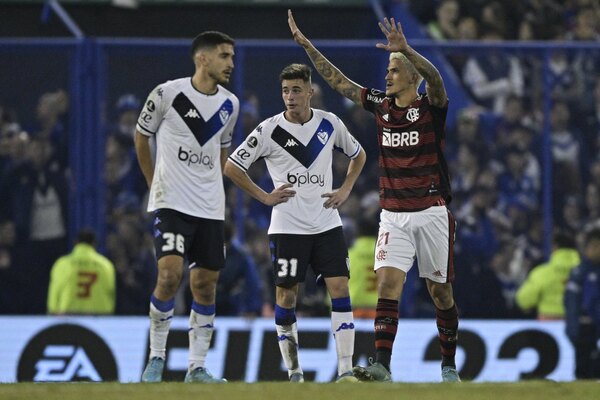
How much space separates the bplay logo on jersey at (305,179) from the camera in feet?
37.1

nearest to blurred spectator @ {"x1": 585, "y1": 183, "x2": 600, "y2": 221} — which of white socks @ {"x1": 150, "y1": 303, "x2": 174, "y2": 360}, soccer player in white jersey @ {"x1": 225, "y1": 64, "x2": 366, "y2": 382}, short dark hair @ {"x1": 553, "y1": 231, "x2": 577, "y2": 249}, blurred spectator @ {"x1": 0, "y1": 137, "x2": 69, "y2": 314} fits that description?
short dark hair @ {"x1": 553, "y1": 231, "x2": 577, "y2": 249}

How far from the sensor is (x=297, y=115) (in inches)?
450

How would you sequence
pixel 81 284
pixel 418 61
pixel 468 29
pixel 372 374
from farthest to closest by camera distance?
pixel 468 29 → pixel 81 284 → pixel 418 61 → pixel 372 374

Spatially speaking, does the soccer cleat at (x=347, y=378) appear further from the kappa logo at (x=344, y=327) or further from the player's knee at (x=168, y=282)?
the player's knee at (x=168, y=282)

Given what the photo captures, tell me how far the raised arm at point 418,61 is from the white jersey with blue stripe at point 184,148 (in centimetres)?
142

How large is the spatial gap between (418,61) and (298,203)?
1.47m

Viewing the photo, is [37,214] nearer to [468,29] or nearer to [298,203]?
[298,203]

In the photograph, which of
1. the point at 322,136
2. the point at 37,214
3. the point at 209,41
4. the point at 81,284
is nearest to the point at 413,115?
the point at 322,136

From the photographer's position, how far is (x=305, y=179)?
445 inches

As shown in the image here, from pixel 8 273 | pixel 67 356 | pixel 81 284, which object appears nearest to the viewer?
pixel 67 356

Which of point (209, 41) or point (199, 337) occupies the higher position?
point (209, 41)

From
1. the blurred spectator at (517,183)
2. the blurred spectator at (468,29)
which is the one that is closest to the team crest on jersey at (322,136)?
the blurred spectator at (517,183)

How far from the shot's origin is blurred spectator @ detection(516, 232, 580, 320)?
16766mm

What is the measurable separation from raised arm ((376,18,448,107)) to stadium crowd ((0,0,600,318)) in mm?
5888
